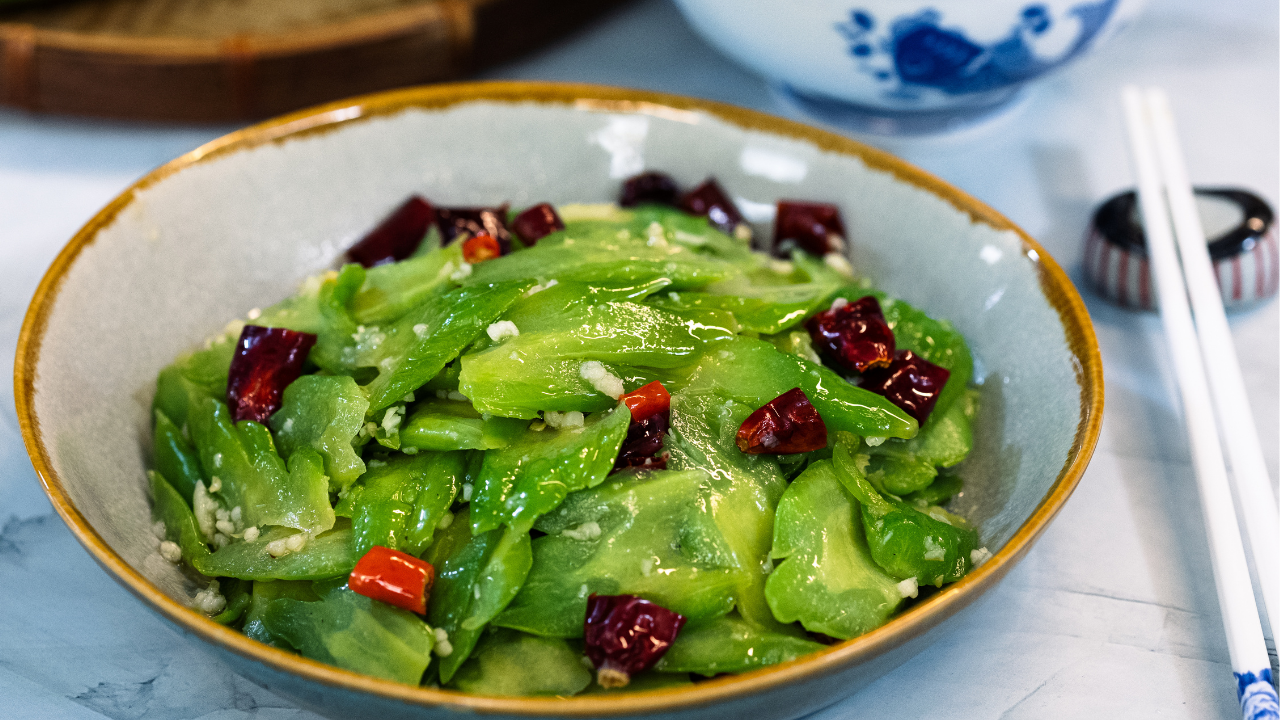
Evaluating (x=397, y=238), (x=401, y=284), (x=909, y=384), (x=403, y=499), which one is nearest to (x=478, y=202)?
(x=397, y=238)

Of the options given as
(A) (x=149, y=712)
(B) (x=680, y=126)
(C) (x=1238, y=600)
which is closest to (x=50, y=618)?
(A) (x=149, y=712)

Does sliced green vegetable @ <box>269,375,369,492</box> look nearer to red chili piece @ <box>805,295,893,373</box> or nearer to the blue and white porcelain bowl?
red chili piece @ <box>805,295,893,373</box>

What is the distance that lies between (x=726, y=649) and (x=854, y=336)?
0.55 m

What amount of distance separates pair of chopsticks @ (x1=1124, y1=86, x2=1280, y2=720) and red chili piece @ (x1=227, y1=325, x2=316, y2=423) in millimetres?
1391

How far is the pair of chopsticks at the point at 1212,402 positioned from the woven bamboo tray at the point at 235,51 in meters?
1.61

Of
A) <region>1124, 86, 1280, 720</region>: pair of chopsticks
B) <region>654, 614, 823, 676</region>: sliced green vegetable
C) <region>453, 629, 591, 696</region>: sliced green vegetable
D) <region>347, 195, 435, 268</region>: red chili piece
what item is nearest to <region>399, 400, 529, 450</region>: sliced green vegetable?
<region>453, 629, 591, 696</region>: sliced green vegetable

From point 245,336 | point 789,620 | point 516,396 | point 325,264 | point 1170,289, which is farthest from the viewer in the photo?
point 325,264

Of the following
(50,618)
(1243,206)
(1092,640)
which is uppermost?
(1243,206)

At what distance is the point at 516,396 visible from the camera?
4.35ft

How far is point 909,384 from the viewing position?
59.0 inches

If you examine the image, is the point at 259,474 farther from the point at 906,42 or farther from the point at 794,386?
the point at 906,42

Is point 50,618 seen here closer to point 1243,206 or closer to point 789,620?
point 789,620

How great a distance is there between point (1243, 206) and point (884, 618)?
1.38 meters

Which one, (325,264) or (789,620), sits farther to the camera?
(325,264)
